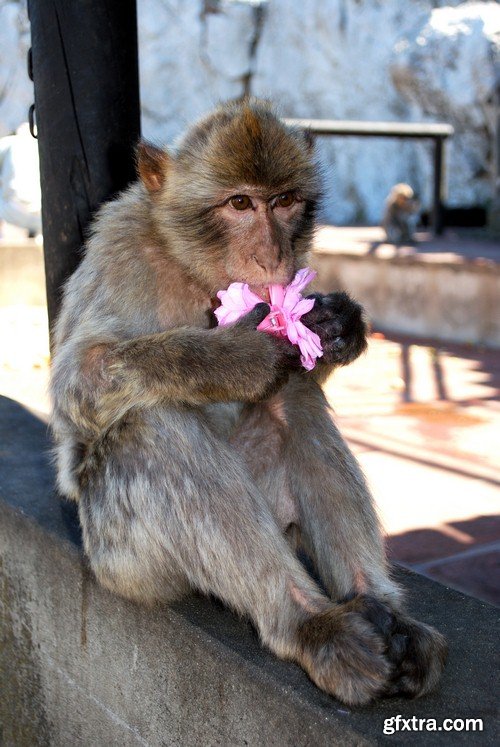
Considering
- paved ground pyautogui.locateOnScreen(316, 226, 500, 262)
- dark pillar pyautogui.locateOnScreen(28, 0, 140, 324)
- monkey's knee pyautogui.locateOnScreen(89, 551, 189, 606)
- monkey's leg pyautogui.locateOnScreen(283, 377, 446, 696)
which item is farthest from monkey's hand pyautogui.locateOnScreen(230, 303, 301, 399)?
paved ground pyautogui.locateOnScreen(316, 226, 500, 262)

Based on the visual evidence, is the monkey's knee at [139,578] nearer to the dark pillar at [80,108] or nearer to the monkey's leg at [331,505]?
the monkey's leg at [331,505]

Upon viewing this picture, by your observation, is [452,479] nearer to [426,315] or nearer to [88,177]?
[88,177]

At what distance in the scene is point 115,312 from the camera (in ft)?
6.69

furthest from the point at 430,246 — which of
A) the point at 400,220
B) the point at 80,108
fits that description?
the point at 80,108

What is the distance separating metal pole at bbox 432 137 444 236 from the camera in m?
9.58

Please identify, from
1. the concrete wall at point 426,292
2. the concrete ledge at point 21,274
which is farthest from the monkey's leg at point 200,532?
the concrete ledge at point 21,274

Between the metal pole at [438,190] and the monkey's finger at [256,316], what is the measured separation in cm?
796

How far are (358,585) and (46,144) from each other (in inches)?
56.9

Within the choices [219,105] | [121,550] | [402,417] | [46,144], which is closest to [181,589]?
[121,550]

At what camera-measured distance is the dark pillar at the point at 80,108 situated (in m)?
2.45

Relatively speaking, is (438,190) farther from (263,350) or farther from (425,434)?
(263,350)

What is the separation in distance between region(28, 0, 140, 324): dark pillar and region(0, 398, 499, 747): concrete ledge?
753 millimetres

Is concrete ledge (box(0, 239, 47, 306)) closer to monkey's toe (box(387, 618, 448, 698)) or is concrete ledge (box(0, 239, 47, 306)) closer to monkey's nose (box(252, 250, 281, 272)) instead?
monkey's nose (box(252, 250, 281, 272))

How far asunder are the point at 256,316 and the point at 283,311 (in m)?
0.07
